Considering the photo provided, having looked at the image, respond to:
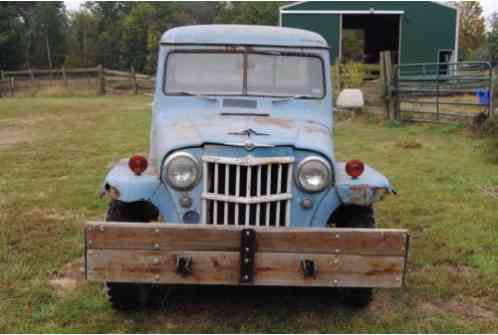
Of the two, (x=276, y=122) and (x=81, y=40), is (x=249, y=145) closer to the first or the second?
(x=276, y=122)

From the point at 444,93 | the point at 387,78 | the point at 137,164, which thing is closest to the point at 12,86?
the point at 387,78

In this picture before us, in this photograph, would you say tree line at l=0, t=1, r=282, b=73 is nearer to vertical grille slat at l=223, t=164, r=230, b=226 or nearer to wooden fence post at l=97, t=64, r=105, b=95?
wooden fence post at l=97, t=64, r=105, b=95

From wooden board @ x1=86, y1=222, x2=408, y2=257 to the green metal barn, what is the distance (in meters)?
22.0

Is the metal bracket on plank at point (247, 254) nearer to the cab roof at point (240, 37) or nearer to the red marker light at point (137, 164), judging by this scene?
the red marker light at point (137, 164)

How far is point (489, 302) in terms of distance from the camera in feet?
13.9

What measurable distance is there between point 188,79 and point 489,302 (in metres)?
2.79

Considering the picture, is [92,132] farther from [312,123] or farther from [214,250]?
[214,250]

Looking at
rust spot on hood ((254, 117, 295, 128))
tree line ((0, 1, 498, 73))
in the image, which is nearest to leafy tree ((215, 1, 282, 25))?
tree line ((0, 1, 498, 73))

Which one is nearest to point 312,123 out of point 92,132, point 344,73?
point 92,132

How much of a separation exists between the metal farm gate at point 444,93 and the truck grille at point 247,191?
30.1 ft

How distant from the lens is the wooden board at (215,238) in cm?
338

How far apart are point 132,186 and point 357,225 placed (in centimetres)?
151

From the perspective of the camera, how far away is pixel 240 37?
4.74 m

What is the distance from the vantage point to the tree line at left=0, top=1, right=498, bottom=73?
45.1 m
